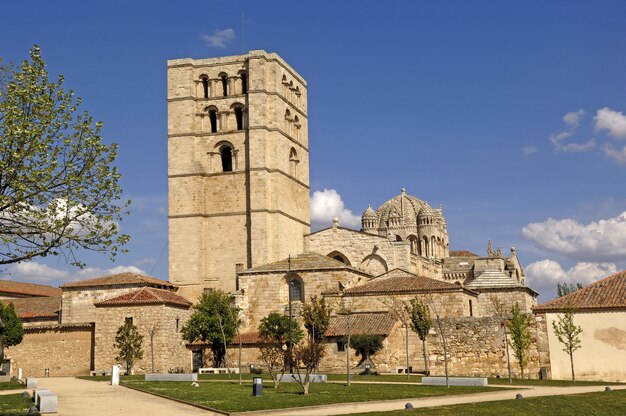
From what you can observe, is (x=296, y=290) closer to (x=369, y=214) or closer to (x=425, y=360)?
(x=425, y=360)

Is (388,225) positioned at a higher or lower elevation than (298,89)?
lower

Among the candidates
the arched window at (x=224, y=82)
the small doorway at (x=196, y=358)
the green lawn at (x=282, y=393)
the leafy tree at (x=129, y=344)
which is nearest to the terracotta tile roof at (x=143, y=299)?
the leafy tree at (x=129, y=344)

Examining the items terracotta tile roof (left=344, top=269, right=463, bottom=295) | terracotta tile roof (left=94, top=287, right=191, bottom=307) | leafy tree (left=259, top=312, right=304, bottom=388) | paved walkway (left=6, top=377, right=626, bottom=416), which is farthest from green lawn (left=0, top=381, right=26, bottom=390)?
terracotta tile roof (left=344, top=269, right=463, bottom=295)

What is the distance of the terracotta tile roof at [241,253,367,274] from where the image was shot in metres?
50.8

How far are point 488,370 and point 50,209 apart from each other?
2594cm

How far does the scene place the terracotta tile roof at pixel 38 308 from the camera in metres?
58.6

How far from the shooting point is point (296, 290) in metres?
51.5

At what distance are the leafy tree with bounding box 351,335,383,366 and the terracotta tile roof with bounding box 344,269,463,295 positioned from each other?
14.4 feet

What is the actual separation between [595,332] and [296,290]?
786 inches

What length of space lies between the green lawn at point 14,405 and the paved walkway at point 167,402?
0.95 meters

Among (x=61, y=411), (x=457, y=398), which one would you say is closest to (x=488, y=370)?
(x=457, y=398)

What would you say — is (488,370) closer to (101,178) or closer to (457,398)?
(457,398)

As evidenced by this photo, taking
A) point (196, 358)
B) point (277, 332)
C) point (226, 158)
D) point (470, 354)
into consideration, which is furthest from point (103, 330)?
point (470, 354)

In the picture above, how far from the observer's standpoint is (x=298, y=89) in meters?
66.1
